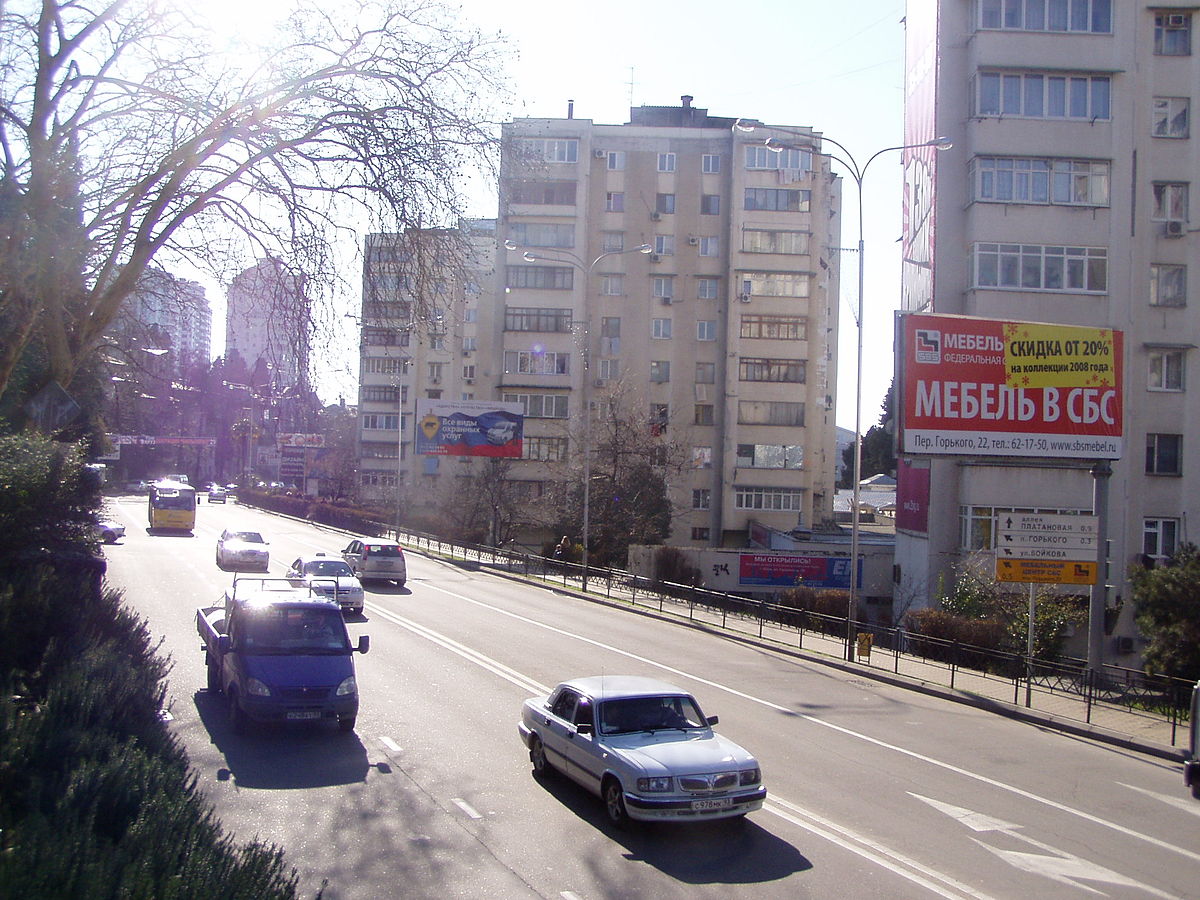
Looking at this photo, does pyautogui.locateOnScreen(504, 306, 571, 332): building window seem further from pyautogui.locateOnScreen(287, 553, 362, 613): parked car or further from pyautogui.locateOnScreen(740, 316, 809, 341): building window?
pyautogui.locateOnScreen(287, 553, 362, 613): parked car

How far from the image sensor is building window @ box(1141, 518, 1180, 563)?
34625 millimetres

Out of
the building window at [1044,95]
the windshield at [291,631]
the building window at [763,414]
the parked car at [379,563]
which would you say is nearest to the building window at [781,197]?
the building window at [763,414]

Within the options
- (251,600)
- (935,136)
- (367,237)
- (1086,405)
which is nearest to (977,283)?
(935,136)

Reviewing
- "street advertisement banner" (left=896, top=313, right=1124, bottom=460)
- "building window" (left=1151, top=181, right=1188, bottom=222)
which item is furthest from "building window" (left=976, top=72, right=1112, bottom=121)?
"street advertisement banner" (left=896, top=313, right=1124, bottom=460)

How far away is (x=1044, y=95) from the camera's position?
113 ft

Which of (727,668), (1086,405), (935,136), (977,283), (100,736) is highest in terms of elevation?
(935,136)

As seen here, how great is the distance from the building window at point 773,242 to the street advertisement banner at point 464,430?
1857cm

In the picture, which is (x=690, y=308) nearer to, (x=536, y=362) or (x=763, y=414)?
(x=763, y=414)

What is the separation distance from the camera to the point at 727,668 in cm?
2117

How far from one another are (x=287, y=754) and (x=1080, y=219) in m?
31.7

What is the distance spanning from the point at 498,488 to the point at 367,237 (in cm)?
3823

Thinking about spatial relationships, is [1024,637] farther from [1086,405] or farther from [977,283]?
[977,283]

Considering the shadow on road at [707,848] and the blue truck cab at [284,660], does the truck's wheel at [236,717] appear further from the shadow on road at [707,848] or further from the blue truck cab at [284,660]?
the shadow on road at [707,848]

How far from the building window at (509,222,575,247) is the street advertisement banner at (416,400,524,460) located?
1455 centimetres
